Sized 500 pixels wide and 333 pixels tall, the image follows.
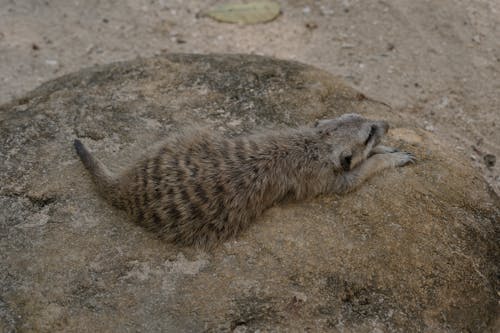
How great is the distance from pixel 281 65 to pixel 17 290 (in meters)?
1.93

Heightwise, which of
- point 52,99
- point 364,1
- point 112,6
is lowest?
point 112,6

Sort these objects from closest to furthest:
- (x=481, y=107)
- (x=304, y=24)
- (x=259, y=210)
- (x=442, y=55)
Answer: (x=259, y=210) → (x=481, y=107) → (x=442, y=55) → (x=304, y=24)

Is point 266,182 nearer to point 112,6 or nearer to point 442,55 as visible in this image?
point 442,55

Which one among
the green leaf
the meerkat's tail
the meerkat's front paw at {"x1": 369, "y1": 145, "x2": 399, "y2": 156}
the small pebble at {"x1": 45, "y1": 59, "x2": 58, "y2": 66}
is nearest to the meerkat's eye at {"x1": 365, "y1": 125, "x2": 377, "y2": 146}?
the meerkat's front paw at {"x1": 369, "y1": 145, "x2": 399, "y2": 156}

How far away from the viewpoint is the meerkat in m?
A: 2.41

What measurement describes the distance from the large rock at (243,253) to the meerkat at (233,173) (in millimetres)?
65

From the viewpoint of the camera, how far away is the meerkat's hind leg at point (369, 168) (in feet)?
8.59

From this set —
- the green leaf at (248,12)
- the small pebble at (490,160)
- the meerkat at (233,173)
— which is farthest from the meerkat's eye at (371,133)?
the green leaf at (248,12)

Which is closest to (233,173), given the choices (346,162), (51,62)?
(346,162)

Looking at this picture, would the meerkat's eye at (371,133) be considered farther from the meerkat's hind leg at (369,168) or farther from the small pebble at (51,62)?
the small pebble at (51,62)

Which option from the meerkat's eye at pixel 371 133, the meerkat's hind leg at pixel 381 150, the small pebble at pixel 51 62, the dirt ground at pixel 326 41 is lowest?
the small pebble at pixel 51 62

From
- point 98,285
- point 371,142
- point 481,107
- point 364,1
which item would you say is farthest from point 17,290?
point 364,1

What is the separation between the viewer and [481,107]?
170 inches

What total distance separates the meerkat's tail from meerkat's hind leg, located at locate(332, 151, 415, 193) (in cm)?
93
